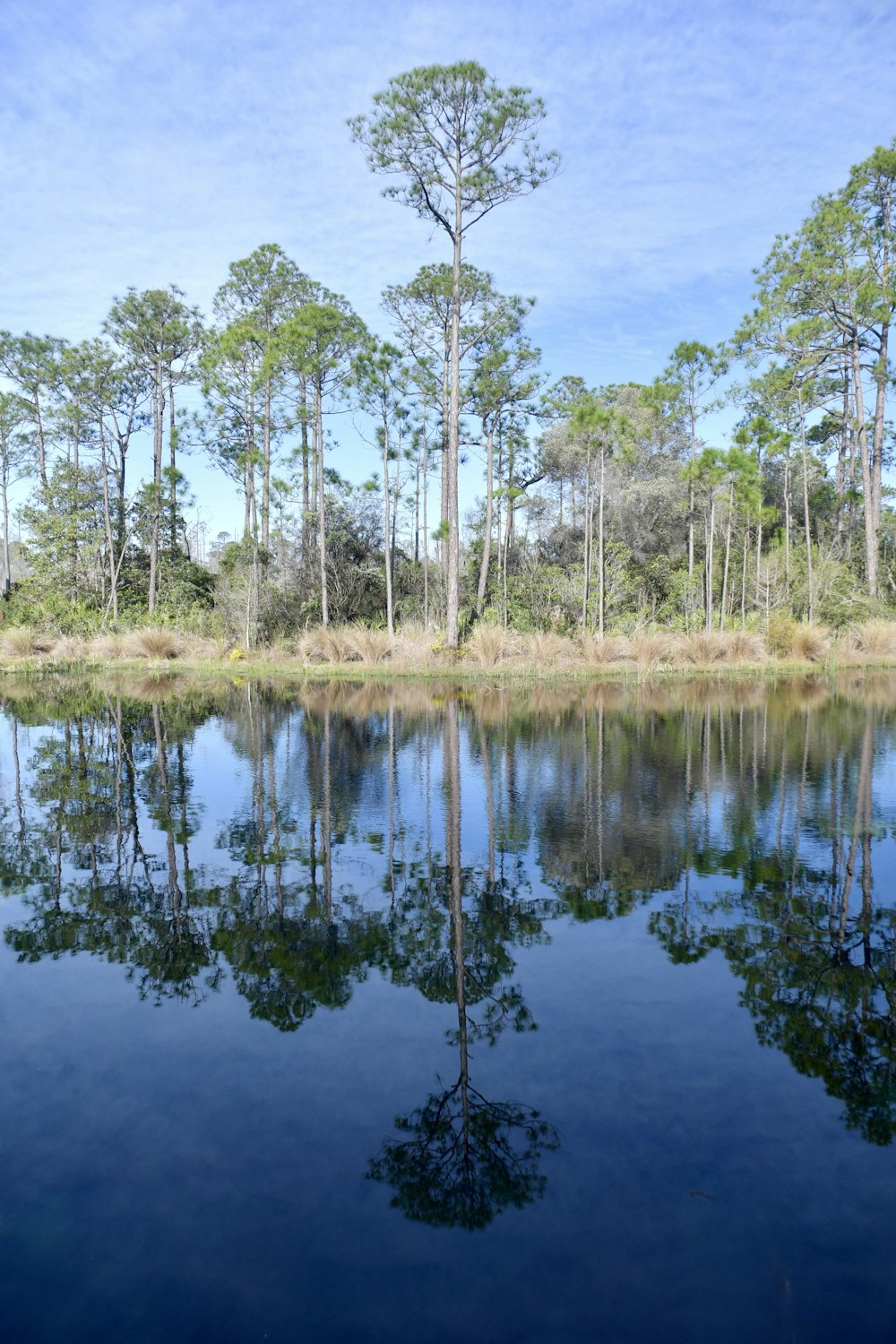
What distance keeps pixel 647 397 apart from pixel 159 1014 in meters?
33.3

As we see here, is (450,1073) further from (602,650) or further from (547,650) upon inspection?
(602,650)

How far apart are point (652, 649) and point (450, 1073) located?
67.8ft

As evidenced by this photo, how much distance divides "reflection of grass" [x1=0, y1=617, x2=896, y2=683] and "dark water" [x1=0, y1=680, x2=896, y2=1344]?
14.6 m

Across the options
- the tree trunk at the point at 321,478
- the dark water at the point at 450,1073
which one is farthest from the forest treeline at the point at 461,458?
the dark water at the point at 450,1073

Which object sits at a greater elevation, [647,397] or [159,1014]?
[647,397]

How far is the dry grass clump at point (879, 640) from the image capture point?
26.1m

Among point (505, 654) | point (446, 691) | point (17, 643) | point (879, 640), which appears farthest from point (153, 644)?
point (879, 640)

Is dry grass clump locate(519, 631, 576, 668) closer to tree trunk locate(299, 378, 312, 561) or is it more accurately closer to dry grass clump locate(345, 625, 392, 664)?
dry grass clump locate(345, 625, 392, 664)

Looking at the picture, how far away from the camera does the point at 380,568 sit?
34125 mm

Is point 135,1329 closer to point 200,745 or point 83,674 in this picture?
point 200,745

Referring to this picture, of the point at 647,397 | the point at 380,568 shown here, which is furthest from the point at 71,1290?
the point at 647,397

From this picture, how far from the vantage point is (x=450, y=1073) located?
3.63 metres

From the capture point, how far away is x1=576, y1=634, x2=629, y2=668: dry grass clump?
Result: 77.0ft

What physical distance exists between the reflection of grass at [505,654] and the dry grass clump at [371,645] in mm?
28
